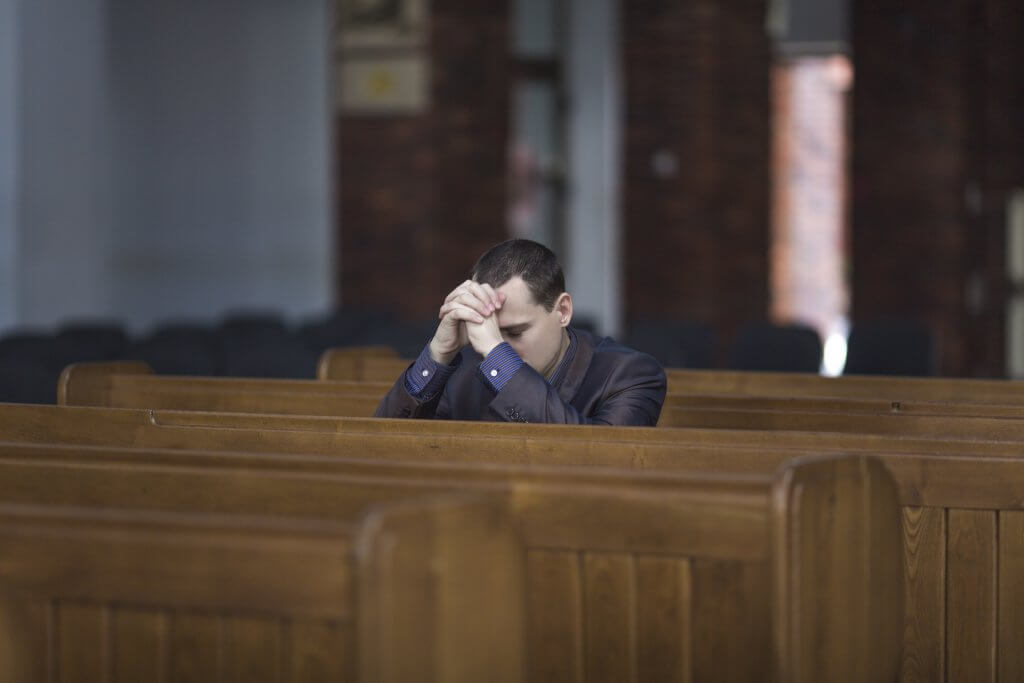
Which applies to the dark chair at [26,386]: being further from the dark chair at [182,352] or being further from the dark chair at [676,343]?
the dark chair at [676,343]

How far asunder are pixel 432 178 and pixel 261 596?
777 cm

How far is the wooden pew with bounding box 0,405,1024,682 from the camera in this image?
8.13ft

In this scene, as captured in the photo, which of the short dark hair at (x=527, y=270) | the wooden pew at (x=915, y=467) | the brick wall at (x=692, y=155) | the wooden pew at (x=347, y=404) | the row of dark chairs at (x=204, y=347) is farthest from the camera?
the brick wall at (x=692, y=155)

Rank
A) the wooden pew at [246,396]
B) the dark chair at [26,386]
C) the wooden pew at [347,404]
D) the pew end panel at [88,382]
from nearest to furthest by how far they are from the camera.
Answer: the wooden pew at [347,404]
the wooden pew at [246,396]
the pew end panel at [88,382]
the dark chair at [26,386]

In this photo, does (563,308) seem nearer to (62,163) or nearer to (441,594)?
(441,594)

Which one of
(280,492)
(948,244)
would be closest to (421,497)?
(280,492)

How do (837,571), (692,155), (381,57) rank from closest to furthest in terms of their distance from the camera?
(837,571), (381,57), (692,155)

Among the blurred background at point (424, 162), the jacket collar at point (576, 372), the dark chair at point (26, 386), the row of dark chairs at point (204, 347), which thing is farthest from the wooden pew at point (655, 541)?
the blurred background at point (424, 162)

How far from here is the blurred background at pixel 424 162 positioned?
9234 millimetres

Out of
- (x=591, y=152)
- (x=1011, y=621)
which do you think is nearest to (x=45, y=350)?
(x=1011, y=621)

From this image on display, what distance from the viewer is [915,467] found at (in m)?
2.50

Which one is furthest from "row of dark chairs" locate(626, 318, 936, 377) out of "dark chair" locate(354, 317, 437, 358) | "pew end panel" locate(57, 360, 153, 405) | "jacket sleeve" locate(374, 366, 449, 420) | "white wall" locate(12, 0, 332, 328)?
"white wall" locate(12, 0, 332, 328)

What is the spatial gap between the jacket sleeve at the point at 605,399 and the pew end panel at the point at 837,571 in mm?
938

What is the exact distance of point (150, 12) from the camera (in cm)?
1014
